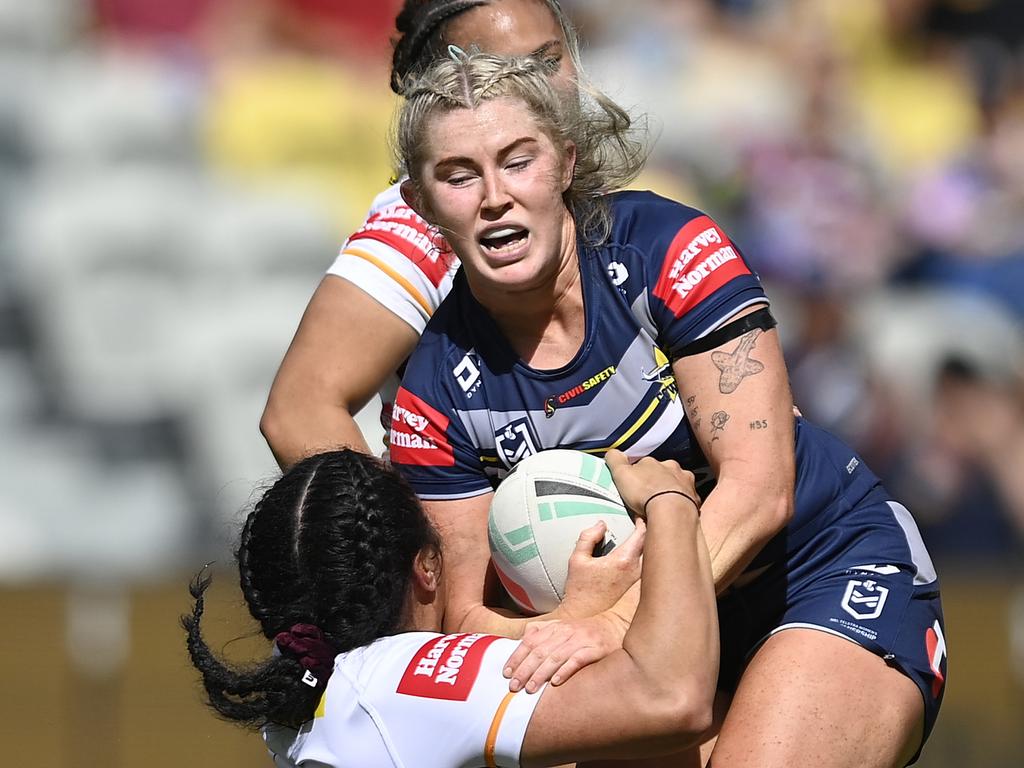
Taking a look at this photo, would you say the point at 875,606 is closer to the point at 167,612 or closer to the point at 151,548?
the point at 167,612

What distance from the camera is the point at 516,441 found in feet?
10.6

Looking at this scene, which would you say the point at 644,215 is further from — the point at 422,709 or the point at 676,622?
the point at 422,709

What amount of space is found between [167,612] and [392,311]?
3.02 meters

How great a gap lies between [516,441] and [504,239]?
44cm

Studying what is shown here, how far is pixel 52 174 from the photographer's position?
8047 millimetres

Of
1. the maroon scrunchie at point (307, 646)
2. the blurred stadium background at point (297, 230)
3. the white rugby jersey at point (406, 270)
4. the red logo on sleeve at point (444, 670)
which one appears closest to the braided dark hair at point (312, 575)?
the maroon scrunchie at point (307, 646)

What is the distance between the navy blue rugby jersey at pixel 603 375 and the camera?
3.09 metres

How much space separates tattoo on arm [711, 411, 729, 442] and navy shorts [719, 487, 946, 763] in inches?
16.4

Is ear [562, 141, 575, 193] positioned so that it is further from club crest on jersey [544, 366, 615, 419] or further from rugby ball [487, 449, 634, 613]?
rugby ball [487, 449, 634, 613]

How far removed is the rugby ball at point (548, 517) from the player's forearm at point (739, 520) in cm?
17

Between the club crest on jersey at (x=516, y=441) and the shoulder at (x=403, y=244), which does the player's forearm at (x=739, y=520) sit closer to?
the club crest on jersey at (x=516, y=441)

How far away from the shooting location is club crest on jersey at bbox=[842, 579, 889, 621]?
3229 millimetres

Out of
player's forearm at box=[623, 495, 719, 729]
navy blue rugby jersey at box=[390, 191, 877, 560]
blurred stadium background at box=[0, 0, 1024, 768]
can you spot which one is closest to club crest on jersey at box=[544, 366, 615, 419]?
navy blue rugby jersey at box=[390, 191, 877, 560]

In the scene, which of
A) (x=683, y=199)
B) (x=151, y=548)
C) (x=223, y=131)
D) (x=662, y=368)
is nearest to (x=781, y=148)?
(x=683, y=199)
